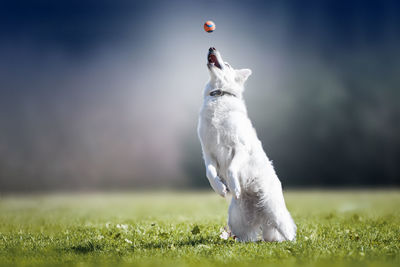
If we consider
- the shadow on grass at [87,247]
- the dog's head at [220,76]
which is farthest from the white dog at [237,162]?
the shadow on grass at [87,247]

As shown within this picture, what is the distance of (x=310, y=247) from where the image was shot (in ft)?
15.1

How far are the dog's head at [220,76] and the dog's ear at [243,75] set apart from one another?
4 cm

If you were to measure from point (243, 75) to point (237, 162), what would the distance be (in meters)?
1.45

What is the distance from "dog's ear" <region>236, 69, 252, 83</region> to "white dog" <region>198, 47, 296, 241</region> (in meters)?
0.02

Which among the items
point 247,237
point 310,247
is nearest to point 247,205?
point 247,237

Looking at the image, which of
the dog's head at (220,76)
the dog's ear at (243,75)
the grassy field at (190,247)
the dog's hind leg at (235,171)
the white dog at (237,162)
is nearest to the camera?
the grassy field at (190,247)

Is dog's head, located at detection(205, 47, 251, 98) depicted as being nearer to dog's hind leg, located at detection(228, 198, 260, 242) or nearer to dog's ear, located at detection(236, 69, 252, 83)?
dog's ear, located at detection(236, 69, 252, 83)

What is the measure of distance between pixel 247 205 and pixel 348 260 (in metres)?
1.60

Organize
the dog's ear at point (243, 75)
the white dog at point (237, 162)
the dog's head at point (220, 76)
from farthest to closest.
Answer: the dog's ear at point (243, 75) → the dog's head at point (220, 76) → the white dog at point (237, 162)

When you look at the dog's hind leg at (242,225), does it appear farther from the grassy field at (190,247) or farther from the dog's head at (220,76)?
the dog's head at (220,76)

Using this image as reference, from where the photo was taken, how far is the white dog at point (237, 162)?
15.9 ft

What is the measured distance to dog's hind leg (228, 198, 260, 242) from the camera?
5.23 metres

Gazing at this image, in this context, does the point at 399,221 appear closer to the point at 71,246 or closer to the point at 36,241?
the point at 71,246

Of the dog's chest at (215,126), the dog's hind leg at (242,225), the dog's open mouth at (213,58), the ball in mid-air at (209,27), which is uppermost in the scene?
the ball in mid-air at (209,27)
